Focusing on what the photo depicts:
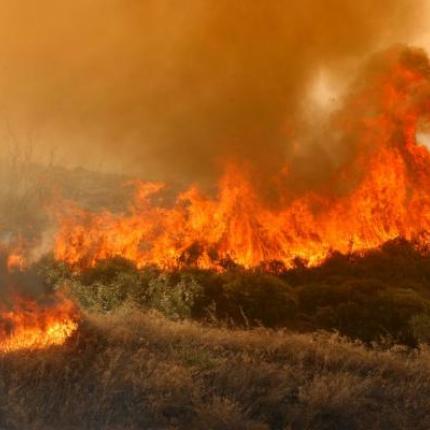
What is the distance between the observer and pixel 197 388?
723 cm

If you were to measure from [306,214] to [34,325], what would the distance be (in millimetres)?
14258

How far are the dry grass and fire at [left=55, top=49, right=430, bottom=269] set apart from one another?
8.55 metres

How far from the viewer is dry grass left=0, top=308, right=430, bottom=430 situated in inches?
260

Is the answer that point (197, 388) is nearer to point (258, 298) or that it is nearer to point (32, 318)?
point (32, 318)

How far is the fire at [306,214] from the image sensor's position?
1830cm

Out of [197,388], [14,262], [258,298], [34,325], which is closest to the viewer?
[197,388]

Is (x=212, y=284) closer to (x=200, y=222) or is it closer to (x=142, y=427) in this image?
(x=200, y=222)

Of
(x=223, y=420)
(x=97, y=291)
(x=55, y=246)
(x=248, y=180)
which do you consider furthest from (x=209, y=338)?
(x=248, y=180)

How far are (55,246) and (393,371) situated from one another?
35.4 ft

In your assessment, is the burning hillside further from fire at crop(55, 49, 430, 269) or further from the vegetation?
fire at crop(55, 49, 430, 269)

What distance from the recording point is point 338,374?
8375 millimetres

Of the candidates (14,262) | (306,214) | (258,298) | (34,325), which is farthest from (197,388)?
(306,214)

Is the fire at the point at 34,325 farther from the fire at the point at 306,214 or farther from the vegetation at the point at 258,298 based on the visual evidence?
the fire at the point at 306,214

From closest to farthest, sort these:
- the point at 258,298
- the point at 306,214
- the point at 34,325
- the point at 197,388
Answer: the point at 197,388
the point at 34,325
the point at 258,298
the point at 306,214
